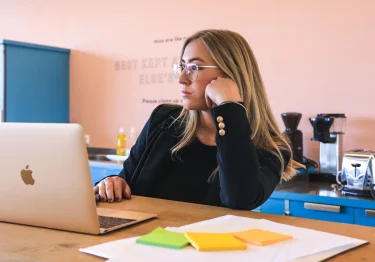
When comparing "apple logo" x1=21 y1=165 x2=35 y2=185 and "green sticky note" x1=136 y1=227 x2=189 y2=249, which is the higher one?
"apple logo" x1=21 y1=165 x2=35 y2=185

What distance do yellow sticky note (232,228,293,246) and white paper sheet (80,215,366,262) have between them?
0.04 ft

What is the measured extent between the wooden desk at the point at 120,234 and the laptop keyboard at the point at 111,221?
0.03m

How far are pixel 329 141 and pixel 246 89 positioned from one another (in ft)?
4.05

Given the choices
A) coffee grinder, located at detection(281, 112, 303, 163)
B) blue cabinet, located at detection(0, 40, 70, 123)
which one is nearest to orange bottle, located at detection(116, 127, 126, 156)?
blue cabinet, located at detection(0, 40, 70, 123)

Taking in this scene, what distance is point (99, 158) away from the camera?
4.05m

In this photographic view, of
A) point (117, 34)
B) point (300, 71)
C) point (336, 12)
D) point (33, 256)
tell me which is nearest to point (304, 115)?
point (300, 71)

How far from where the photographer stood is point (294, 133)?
116 inches

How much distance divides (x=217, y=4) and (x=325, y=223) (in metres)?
2.46

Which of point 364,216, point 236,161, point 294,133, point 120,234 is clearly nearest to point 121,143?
point 294,133

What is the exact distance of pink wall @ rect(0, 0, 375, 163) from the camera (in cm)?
290

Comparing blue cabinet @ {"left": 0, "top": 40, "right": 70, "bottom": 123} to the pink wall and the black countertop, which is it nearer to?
the pink wall

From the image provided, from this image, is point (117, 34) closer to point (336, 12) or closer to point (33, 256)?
point (336, 12)

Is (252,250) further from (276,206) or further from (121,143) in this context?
(121,143)

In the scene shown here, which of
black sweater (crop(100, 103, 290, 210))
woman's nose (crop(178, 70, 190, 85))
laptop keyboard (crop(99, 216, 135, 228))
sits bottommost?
laptop keyboard (crop(99, 216, 135, 228))
